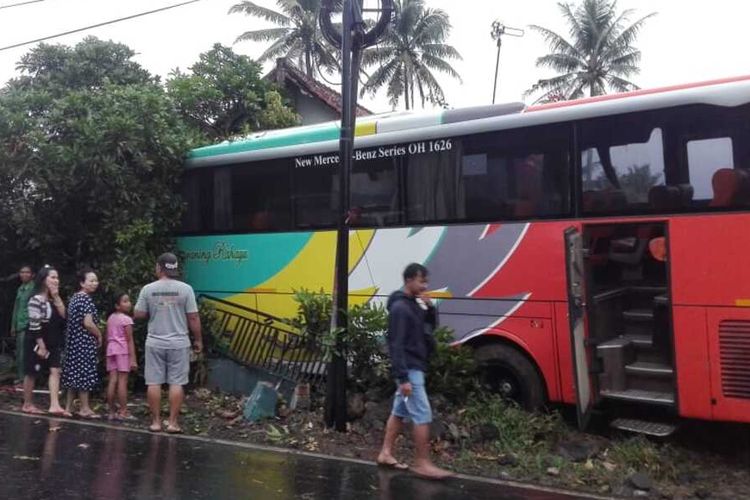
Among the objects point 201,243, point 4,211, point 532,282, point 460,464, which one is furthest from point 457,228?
point 4,211

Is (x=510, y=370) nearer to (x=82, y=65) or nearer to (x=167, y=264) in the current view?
(x=167, y=264)

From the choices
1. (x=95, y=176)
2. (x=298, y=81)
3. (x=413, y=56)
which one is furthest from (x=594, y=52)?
(x=95, y=176)

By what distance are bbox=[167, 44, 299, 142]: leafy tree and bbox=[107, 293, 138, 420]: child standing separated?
13.0 ft

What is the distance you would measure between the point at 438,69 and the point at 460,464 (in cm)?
2896

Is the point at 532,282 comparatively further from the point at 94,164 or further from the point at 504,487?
the point at 94,164

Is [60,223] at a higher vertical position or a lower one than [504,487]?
higher

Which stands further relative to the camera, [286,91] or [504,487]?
[286,91]

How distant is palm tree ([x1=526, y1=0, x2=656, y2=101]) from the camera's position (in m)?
34.9

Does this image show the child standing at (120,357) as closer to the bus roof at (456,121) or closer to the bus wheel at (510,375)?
the bus roof at (456,121)

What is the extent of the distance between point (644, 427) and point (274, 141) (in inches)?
225

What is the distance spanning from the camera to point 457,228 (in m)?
8.12

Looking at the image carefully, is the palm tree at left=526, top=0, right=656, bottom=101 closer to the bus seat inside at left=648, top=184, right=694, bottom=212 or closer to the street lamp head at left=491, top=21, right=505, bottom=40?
the street lamp head at left=491, top=21, right=505, bottom=40

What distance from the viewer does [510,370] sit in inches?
309

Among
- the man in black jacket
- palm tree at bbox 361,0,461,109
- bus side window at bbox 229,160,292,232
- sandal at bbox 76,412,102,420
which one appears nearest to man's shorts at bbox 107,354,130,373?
sandal at bbox 76,412,102,420
